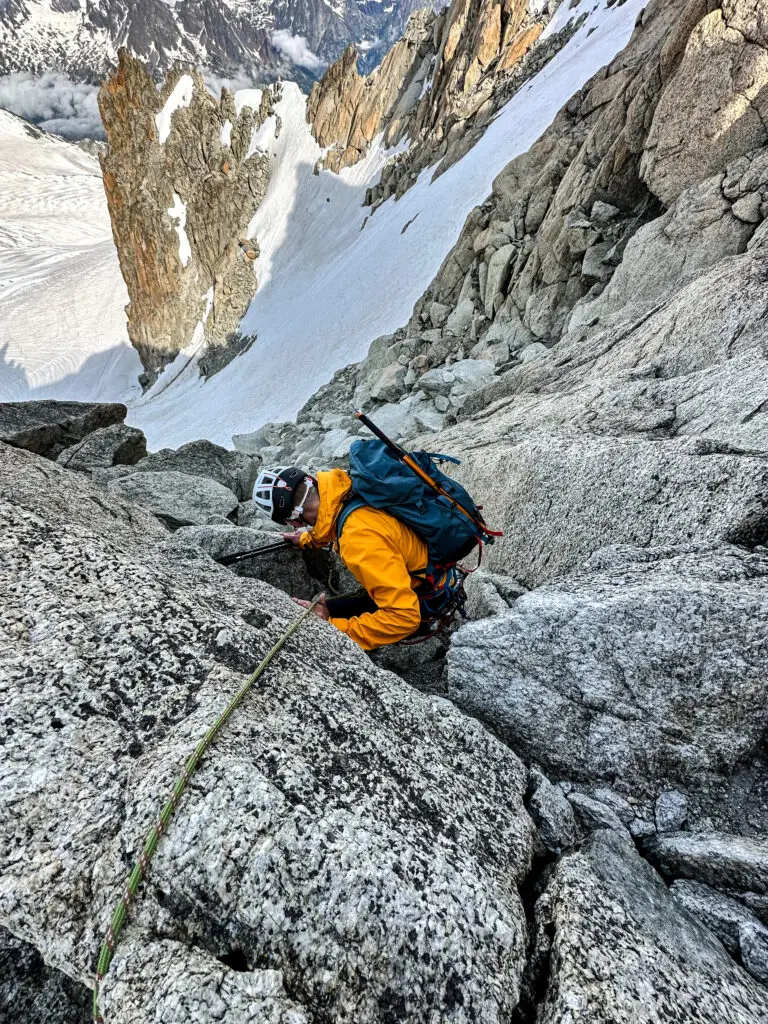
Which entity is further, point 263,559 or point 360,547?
point 263,559

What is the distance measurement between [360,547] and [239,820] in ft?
8.22

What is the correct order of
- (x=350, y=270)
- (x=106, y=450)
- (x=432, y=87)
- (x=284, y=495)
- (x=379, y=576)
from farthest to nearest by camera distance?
(x=432, y=87), (x=350, y=270), (x=106, y=450), (x=284, y=495), (x=379, y=576)

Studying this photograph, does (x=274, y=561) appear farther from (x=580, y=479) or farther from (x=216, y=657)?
(x=580, y=479)

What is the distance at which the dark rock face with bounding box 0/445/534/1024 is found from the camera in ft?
6.62

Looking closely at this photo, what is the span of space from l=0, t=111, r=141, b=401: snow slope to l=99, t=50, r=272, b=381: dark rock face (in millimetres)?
13890

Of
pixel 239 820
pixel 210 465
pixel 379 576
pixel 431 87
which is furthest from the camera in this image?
pixel 431 87

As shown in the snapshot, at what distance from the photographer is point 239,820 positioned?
2.24m

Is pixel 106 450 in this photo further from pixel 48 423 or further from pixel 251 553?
pixel 251 553

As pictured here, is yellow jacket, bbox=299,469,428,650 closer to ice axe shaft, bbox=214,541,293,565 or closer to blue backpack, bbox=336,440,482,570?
blue backpack, bbox=336,440,482,570

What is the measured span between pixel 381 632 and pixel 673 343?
227 inches

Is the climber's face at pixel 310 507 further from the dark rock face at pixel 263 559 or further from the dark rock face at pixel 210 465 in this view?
the dark rock face at pixel 210 465

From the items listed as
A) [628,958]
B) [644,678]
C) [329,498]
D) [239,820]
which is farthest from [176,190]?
[628,958]

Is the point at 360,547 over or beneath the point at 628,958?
over

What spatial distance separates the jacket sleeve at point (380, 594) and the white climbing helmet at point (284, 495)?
806 mm
